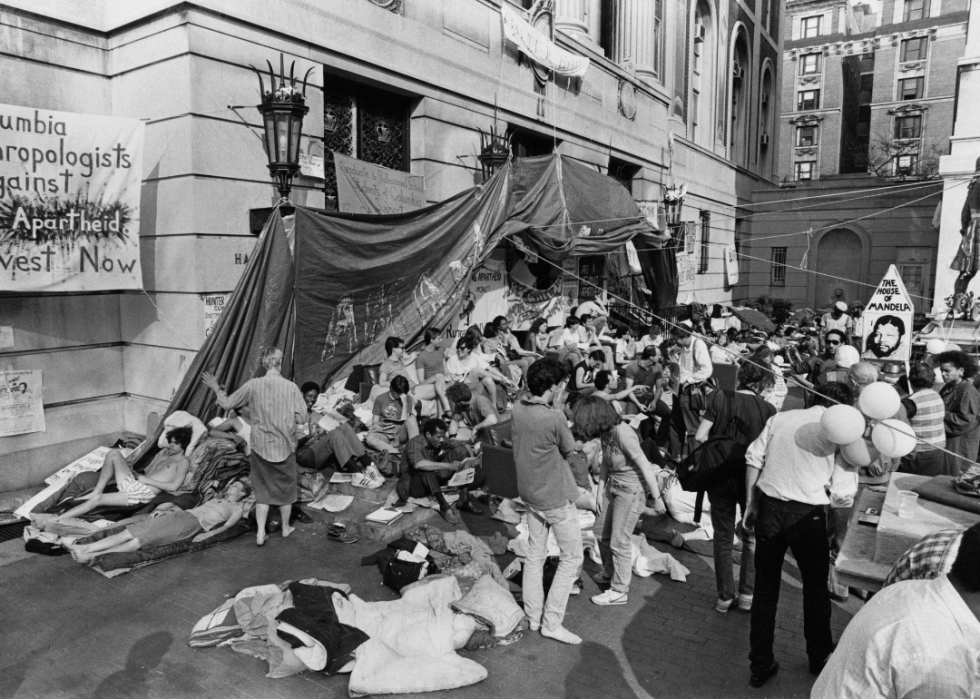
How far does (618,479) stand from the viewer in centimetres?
535

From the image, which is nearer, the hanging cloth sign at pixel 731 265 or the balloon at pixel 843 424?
the balloon at pixel 843 424

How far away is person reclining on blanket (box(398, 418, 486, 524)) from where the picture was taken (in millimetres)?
7238

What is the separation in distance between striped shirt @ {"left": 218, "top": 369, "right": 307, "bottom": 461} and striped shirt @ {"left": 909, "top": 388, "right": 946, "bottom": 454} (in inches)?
225

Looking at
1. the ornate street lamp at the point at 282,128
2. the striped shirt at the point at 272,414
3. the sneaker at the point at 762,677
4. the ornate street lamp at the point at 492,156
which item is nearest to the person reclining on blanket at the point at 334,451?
the striped shirt at the point at 272,414

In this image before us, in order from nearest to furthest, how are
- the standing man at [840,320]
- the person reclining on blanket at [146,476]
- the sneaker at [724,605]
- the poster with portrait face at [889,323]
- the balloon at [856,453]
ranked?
the balloon at [856,453], the sneaker at [724,605], the person reclining on blanket at [146,476], the poster with portrait face at [889,323], the standing man at [840,320]

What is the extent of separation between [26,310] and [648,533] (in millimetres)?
7282

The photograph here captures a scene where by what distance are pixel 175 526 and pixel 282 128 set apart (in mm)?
4685

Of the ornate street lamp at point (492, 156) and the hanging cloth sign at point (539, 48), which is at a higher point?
the hanging cloth sign at point (539, 48)

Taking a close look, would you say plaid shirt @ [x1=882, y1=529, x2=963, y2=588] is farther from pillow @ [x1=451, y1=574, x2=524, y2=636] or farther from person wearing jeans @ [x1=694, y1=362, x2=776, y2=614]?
pillow @ [x1=451, y1=574, x2=524, y2=636]

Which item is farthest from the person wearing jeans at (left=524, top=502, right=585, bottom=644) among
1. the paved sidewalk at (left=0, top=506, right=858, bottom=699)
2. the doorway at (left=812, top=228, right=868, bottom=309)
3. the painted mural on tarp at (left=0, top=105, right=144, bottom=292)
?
the doorway at (left=812, top=228, right=868, bottom=309)

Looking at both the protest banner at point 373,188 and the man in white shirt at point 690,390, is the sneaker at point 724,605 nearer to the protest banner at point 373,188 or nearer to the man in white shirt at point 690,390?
the man in white shirt at point 690,390

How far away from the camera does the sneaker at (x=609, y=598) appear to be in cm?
534

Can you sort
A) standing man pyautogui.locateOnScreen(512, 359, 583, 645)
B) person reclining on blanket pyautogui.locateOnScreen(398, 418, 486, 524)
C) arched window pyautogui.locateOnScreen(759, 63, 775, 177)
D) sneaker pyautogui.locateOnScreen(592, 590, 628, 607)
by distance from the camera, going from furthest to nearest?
arched window pyautogui.locateOnScreen(759, 63, 775, 177), person reclining on blanket pyautogui.locateOnScreen(398, 418, 486, 524), sneaker pyautogui.locateOnScreen(592, 590, 628, 607), standing man pyautogui.locateOnScreen(512, 359, 583, 645)

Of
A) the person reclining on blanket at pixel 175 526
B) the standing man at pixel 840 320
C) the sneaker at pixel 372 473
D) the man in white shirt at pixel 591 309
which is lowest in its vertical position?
the person reclining on blanket at pixel 175 526
